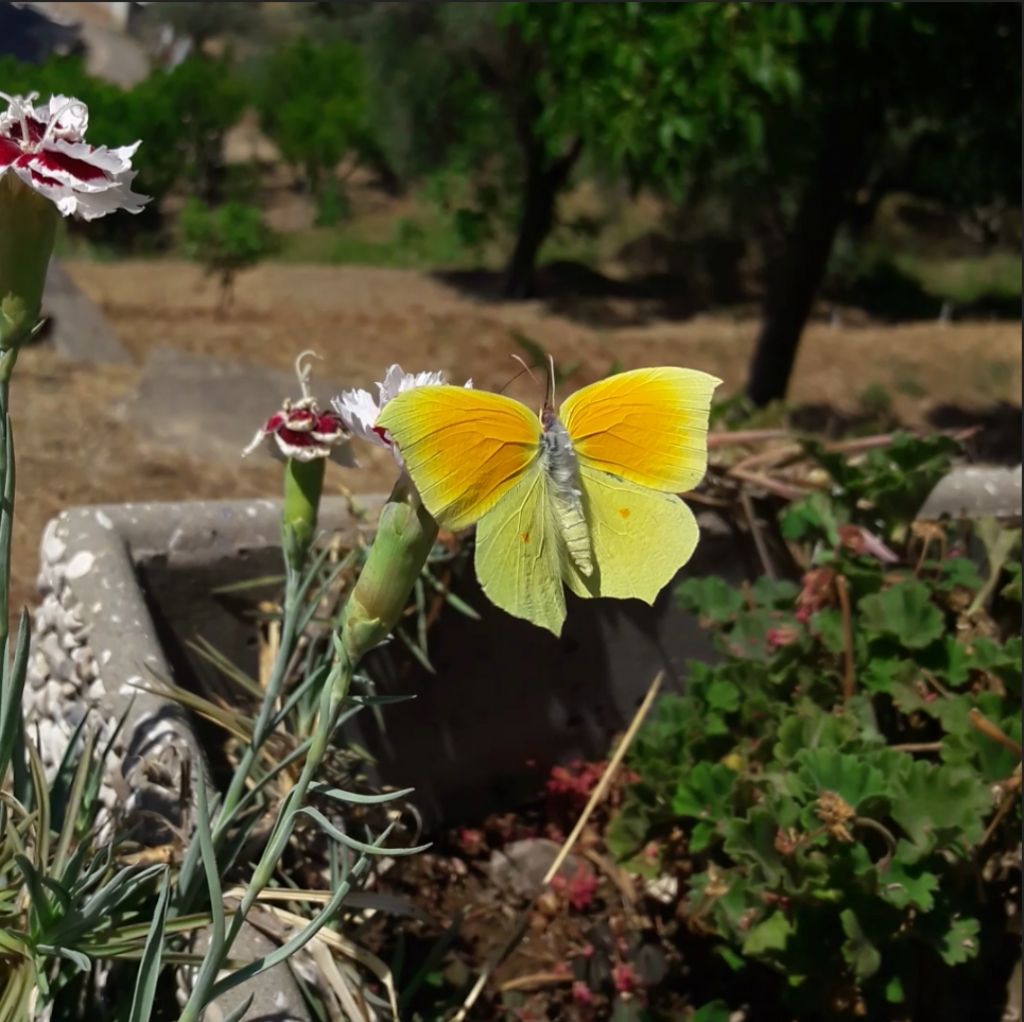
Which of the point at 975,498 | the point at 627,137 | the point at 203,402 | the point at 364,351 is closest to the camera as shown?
the point at 975,498

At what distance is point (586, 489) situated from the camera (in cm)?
93

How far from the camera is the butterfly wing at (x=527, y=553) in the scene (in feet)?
2.92

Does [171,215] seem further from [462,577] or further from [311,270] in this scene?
[462,577]

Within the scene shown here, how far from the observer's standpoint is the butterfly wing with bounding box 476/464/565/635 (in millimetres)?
889

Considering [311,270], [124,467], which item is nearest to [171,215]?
[311,270]

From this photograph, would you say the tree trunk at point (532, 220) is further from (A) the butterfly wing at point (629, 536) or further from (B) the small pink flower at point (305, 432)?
(A) the butterfly wing at point (629, 536)

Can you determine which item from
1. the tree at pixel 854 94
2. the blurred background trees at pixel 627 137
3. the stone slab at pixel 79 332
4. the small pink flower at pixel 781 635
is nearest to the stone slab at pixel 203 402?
the stone slab at pixel 79 332

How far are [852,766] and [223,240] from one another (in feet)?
24.5

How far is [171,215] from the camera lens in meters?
9.97

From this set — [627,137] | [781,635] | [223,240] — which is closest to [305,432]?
[781,635]

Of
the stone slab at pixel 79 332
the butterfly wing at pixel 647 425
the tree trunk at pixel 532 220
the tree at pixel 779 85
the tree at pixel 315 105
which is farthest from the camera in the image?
the tree at pixel 315 105

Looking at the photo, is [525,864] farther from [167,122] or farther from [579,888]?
[167,122]

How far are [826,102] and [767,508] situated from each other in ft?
11.6

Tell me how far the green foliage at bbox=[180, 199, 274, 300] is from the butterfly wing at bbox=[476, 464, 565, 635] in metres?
7.41
